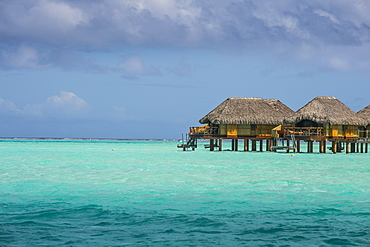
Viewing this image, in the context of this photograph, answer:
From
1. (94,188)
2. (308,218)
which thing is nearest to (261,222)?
(308,218)

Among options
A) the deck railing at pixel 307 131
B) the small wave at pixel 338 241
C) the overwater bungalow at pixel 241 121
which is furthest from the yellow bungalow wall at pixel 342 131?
the small wave at pixel 338 241

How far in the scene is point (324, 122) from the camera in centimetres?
3631

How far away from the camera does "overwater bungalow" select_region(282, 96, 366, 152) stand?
36500 millimetres

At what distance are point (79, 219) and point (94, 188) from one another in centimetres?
499

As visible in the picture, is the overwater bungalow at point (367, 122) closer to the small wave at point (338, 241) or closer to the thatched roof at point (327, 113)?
the thatched roof at point (327, 113)

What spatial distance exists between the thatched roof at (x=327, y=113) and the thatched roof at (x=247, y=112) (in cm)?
222

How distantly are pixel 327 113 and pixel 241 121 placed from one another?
6.46 meters

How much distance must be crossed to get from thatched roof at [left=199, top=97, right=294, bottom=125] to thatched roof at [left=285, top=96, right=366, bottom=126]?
87.4 inches

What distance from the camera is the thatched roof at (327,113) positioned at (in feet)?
120

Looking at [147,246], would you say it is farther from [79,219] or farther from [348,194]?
[348,194]

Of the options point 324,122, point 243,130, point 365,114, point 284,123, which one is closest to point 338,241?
point 324,122

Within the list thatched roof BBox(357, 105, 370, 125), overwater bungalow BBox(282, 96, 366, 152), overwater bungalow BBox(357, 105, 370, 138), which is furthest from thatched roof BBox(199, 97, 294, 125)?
overwater bungalow BBox(357, 105, 370, 138)

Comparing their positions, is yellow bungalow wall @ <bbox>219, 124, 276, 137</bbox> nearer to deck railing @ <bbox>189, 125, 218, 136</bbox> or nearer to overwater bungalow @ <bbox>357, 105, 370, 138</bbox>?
deck railing @ <bbox>189, 125, 218, 136</bbox>

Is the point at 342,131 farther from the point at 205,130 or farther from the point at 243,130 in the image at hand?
the point at 205,130
